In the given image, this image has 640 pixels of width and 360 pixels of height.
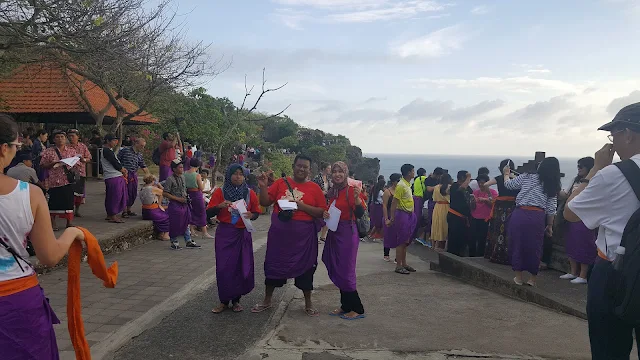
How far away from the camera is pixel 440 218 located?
10.1m

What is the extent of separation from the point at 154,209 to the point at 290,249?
5536 mm

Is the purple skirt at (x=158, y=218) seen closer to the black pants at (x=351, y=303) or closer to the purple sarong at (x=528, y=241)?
the black pants at (x=351, y=303)

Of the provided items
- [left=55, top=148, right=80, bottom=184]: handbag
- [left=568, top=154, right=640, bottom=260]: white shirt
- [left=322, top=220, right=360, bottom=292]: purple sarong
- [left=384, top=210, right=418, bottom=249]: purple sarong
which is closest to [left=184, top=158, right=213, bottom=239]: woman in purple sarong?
[left=55, top=148, right=80, bottom=184]: handbag

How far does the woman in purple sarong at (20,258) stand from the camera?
241cm

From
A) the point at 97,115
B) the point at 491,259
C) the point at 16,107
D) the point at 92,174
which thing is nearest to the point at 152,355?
the point at 491,259

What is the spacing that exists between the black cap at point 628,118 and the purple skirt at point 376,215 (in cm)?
992

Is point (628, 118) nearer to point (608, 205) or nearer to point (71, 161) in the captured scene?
point (608, 205)

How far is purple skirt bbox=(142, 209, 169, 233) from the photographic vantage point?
9.76m

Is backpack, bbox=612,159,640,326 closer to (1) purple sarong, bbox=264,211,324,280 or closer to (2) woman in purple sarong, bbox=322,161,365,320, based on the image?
(2) woman in purple sarong, bbox=322,161,365,320

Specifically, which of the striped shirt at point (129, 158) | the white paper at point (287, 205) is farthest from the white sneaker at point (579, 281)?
the striped shirt at point (129, 158)

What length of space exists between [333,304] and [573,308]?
2642 millimetres

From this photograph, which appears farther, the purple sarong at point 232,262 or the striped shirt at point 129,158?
the striped shirt at point 129,158

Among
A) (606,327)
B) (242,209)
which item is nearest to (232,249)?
(242,209)

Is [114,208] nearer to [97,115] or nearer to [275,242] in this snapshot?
[275,242]
